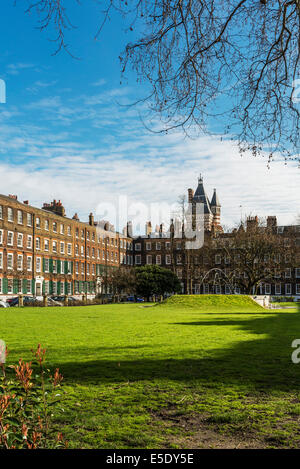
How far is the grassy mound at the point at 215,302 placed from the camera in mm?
32500

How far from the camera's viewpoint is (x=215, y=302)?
33625 millimetres

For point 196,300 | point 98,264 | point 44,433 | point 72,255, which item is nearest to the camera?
point 44,433

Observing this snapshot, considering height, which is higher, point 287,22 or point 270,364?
point 287,22

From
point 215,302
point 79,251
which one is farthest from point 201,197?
point 215,302

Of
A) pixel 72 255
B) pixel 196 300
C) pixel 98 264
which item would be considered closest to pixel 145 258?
pixel 98 264

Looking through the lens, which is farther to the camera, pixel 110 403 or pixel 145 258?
pixel 145 258

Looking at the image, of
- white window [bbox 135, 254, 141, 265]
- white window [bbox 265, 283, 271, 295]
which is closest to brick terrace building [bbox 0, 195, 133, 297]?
white window [bbox 135, 254, 141, 265]

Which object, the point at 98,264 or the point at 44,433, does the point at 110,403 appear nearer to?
the point at 44,433

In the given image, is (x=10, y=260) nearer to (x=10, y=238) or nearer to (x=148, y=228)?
(x=10, y=238)

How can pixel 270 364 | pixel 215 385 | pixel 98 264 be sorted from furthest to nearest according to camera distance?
1. pixel 98 264
2. pixel 270 364
3. pixel 215 385

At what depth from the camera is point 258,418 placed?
17.3 feet

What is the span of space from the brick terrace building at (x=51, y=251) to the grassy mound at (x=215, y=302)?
20562mm

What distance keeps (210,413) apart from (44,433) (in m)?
2.48

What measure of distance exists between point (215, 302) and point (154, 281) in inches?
728
